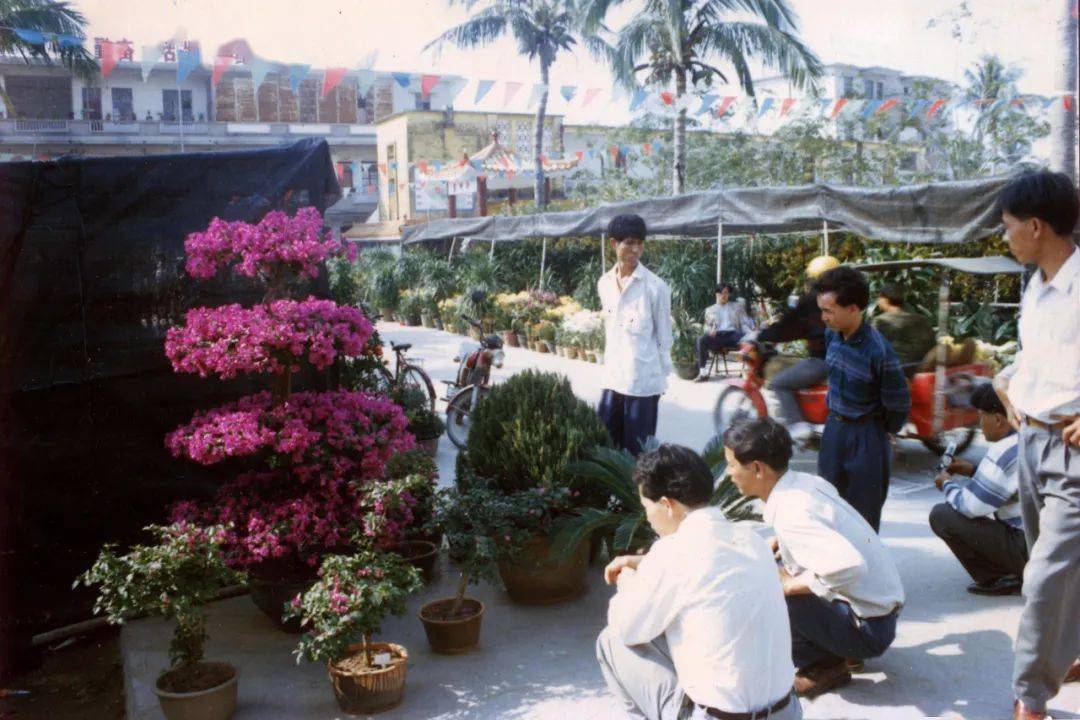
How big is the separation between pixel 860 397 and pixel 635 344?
4.97 ft

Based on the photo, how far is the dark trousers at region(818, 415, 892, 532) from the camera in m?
4.14

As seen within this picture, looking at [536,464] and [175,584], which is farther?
[536,464]

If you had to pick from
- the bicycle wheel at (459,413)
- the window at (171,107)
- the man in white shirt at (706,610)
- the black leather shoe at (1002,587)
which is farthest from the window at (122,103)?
the man in white shirt at (706,610)

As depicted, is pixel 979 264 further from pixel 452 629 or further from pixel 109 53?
pixel 109 53

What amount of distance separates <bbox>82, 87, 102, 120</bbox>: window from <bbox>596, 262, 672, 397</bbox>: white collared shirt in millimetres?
44794

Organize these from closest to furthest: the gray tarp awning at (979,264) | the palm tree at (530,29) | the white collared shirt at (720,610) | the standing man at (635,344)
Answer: the white collared shirt at (720,610), the standing man at (635,344), the gray tarp awning at (979,264), the palm tree at (530,29)

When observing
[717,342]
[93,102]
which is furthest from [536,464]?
[93,102]

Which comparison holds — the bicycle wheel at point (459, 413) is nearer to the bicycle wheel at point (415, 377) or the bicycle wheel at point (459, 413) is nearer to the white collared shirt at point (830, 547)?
Answer: the bicycle wheel at point (415, 377)

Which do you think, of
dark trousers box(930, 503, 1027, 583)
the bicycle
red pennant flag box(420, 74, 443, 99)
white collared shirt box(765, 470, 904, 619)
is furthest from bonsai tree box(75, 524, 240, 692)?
red pennant flag box(420, 74, 443, 99)

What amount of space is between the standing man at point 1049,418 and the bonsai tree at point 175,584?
2966mm

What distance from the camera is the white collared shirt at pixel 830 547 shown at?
3.12 meters

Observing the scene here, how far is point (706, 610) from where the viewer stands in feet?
7.82

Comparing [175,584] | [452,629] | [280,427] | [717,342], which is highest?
[280,427]

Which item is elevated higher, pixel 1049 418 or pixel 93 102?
pixel 93 102
